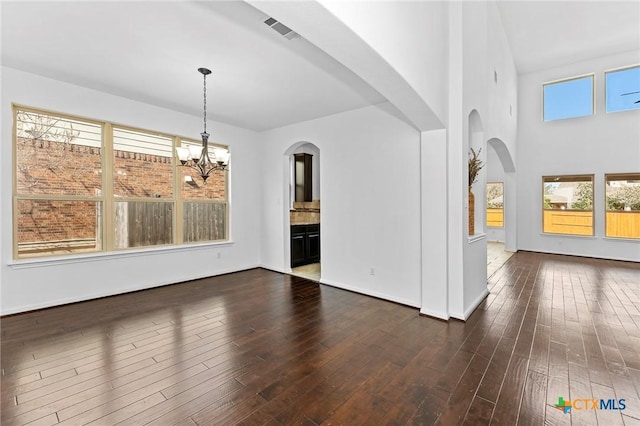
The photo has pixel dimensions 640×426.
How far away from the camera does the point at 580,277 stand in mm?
5188

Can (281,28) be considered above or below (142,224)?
above

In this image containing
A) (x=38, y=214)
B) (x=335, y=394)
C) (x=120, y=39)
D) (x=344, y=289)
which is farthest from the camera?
(x=344, y=289)

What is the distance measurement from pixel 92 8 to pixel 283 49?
1.64 metres

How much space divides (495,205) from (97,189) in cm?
1116

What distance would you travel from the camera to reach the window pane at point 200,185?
5184mm

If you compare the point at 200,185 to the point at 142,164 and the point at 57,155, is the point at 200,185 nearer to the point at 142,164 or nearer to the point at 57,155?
the point at 142,164

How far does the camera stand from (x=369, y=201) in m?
4.38

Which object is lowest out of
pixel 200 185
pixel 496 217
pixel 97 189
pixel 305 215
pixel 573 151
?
pixel 496 217

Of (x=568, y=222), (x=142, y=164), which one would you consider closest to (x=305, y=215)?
(x=142, y=164)

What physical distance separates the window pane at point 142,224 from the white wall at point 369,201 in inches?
107

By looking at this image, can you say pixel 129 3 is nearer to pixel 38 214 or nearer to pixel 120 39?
pixel 120 39

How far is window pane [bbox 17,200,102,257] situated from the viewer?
362 cm

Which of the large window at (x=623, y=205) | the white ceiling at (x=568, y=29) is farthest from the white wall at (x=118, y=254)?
the large window at (x=623, y=205)

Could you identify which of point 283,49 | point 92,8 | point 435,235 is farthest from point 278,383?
point 92,8
